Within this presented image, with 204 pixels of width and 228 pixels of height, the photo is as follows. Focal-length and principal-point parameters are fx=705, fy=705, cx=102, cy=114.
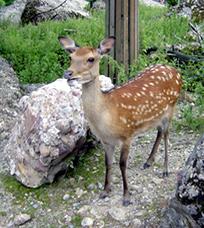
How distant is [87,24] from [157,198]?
5.80m

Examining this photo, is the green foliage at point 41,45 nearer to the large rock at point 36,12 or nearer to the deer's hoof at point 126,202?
the large rock at point 36,12

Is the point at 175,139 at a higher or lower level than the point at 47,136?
lower

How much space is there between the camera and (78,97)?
6.13 m

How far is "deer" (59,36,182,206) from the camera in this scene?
5.32 m

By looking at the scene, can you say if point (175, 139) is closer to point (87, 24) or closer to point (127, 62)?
point (127, 62)

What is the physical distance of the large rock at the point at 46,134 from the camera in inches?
230

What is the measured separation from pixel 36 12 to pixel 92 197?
7134 mm

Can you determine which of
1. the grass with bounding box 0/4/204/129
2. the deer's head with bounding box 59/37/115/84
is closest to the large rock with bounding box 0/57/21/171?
the grass with bounding box 0/4/204/129

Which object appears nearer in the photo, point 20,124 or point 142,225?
point 142,225

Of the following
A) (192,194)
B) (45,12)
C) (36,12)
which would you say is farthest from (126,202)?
(36,12)

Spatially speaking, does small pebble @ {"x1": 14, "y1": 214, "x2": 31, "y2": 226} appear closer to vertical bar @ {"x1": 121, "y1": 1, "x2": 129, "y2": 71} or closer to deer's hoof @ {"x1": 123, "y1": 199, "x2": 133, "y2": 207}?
deer's hoof @ {"x1": 123, "y1": 199, "x2": 133, "y2": 207}

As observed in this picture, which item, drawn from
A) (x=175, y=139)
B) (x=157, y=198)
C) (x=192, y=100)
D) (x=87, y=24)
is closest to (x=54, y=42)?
(x=87, y=24)

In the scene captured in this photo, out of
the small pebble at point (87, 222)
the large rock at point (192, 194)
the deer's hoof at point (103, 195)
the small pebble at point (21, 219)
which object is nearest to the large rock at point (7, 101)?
the small pebble at point (21, 219)

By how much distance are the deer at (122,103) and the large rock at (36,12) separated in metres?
6.12
